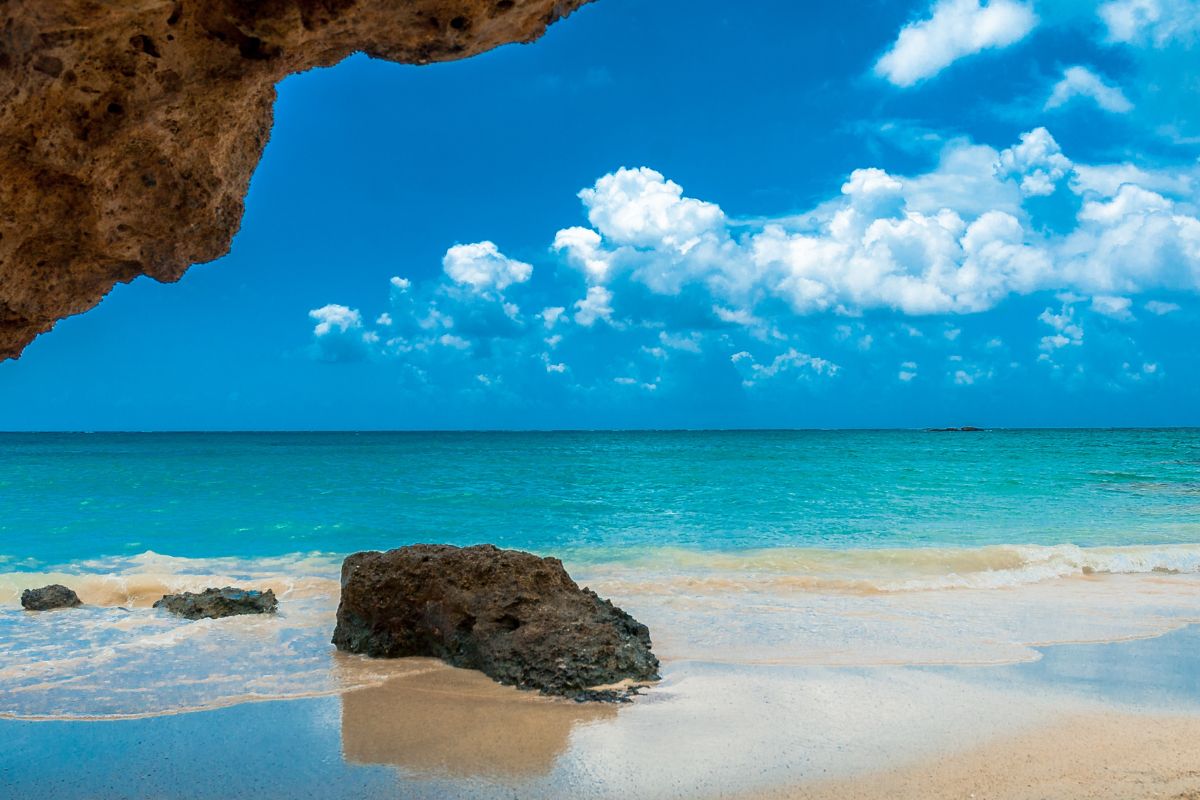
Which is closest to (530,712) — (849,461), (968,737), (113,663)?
(968,737)

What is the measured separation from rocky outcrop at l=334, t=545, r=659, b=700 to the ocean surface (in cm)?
40

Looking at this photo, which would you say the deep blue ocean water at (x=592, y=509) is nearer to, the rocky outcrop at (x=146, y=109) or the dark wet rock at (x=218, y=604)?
the dark wet rock at (x=218, y=604)

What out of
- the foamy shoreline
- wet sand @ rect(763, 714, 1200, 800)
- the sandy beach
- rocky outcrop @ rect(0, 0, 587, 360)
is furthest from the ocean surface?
rocky outcrop @ rect(0, 0, 587, 360)

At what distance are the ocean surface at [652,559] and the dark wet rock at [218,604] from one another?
0.20 metres

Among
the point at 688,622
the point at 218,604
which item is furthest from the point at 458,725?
the point at 218,604

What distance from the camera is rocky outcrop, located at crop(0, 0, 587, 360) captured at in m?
2.97

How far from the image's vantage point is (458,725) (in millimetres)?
5098

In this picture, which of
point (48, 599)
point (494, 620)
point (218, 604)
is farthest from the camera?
point (48, 599)

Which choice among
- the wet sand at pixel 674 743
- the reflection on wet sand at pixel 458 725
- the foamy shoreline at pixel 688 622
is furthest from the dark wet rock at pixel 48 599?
the reflection on wet sand at pixel 458 725

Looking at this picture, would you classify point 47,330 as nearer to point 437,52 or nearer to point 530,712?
point 437,52

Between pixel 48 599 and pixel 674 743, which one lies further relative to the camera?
pixel 48 599

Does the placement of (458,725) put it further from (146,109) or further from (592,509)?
Result: (592,509)

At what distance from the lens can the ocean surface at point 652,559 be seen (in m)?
6.89

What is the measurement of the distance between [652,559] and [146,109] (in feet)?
37.2
